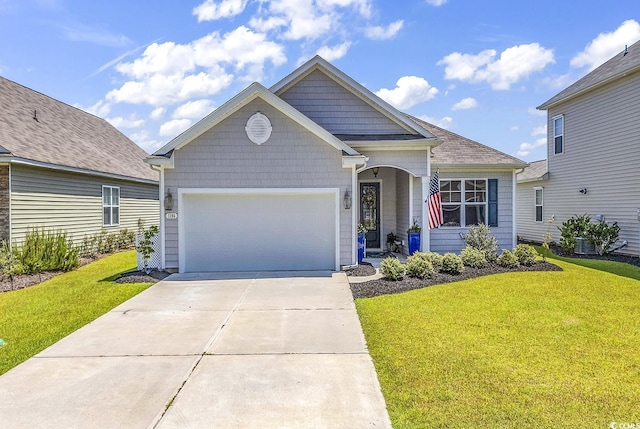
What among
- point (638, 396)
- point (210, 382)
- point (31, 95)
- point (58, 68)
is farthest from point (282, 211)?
point (31, 95)

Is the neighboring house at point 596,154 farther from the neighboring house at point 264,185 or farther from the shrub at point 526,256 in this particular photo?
the neighboring house at point 264,185

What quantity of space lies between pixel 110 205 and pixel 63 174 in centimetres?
314

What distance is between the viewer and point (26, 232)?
1173 centimetres

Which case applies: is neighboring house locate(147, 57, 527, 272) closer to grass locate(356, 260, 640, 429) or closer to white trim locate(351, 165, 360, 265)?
white trim locate(351, 165, 360, 265)

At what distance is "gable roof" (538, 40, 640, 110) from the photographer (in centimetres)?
1318

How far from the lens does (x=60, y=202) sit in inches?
521

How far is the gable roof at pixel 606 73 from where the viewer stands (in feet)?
43.2

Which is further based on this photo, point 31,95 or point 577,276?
point 31,95

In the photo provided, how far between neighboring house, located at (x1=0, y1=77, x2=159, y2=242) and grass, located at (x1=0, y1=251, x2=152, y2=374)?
238 centimetres

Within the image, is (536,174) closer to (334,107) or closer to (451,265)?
(334,107)

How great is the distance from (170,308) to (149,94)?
1574 cm

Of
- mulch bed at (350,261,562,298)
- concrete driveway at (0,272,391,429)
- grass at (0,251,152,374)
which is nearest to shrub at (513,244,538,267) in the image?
mulch bed at (350,261,562,298)

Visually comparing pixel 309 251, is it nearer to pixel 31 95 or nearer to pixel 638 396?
pixel 638 396

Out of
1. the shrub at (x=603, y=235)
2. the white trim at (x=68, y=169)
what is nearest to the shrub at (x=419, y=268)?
the shrub at (x=603, y=235)
